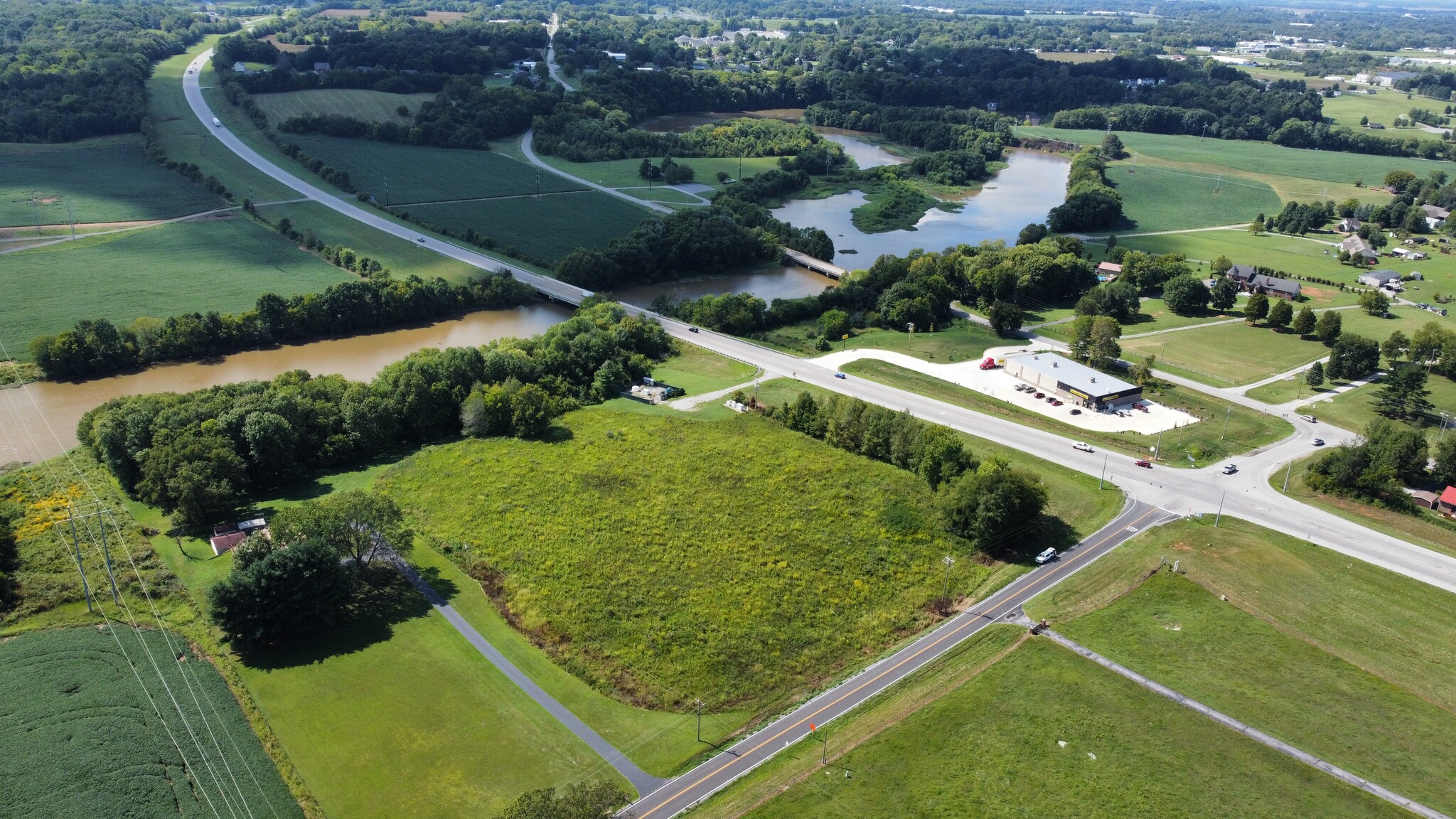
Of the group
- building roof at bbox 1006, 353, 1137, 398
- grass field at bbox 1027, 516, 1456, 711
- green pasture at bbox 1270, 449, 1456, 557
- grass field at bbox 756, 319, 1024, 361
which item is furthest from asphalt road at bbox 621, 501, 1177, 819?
grass field at bbox 756, 319, 1024, 361

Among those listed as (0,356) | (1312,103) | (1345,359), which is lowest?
(0,356)

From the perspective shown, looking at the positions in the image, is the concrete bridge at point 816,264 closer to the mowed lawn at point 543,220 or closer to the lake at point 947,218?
the lake at point 947,218

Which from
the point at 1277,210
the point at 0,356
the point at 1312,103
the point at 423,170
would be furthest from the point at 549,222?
the point at 1312,103

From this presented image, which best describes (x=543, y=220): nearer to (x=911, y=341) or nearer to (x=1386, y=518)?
(x=911, y=341)

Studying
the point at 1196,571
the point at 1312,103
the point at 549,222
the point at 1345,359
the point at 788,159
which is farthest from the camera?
the point at 1312,103

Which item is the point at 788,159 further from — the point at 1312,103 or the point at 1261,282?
the point at 1312,103

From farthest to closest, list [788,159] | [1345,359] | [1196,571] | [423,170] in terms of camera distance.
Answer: [788,159]
[423,170]
[1345,359]
[1196,571]

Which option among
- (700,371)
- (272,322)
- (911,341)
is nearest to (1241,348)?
(911,341)

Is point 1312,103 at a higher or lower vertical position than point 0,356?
higher
